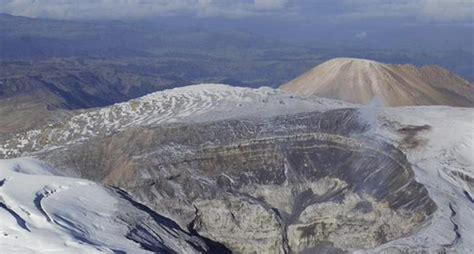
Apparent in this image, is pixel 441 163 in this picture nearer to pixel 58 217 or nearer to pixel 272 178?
pixel 272 178

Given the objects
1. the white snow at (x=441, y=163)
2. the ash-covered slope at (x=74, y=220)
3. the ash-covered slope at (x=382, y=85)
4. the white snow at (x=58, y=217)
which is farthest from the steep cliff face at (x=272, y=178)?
the ash-covered slope at (x=382, y=85)

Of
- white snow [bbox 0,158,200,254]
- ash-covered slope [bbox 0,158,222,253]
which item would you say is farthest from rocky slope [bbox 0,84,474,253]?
white snow [bbox 0,158,200,254]

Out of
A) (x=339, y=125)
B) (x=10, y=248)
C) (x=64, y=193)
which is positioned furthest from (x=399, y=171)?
(x=10, y=248)

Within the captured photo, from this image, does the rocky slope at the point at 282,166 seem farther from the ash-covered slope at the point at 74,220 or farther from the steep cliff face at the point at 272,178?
the ash-covered slope at the point at 74,220

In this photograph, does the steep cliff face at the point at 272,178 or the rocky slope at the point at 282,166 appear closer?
the rocky slope at the point at 282,166

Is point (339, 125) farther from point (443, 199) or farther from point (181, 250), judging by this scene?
point (181, 250)

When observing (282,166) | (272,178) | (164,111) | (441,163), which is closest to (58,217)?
(272,178)

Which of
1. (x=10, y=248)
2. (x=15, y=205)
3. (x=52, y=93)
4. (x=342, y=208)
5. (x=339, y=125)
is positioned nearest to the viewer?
(x=10, y=248)

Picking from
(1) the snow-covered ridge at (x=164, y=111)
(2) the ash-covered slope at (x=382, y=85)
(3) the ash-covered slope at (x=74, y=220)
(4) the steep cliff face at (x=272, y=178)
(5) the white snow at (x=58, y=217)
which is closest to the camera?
(5) the white snow at (x=58, y=217)
